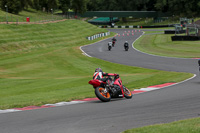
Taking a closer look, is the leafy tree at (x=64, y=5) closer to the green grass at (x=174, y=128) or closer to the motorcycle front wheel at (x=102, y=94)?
the motorcycle front wheel at (x=102, y=94)

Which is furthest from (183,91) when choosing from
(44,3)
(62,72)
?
(44,3)

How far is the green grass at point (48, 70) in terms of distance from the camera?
58.8 feet

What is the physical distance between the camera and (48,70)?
3178 centimetres

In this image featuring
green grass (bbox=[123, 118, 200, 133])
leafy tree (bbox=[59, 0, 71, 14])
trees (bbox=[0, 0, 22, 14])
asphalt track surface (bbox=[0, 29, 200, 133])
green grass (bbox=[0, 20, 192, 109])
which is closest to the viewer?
green grass (bbox=[123, 118, 200, 133])

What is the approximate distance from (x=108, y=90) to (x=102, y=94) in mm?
577

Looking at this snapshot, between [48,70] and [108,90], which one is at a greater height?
[108,90]

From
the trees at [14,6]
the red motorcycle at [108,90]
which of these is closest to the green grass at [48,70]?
the red motorcycle at [108,90]

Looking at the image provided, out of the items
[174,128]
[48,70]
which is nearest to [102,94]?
[174,128]

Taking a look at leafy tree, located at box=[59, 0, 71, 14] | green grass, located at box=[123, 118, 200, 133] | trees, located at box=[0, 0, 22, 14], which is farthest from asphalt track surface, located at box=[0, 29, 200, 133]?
leafy tree, located at box=[59, 0, 71, 14]

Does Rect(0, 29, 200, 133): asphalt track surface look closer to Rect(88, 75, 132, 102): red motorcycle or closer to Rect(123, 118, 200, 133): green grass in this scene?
Rect(88, 75, 132, 102): red motorcycle

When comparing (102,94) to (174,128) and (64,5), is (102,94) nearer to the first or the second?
(174,128)

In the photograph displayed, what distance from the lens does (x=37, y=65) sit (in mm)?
35625

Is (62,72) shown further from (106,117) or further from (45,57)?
(106,117)

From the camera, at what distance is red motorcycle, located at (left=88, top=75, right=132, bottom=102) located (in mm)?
14227
